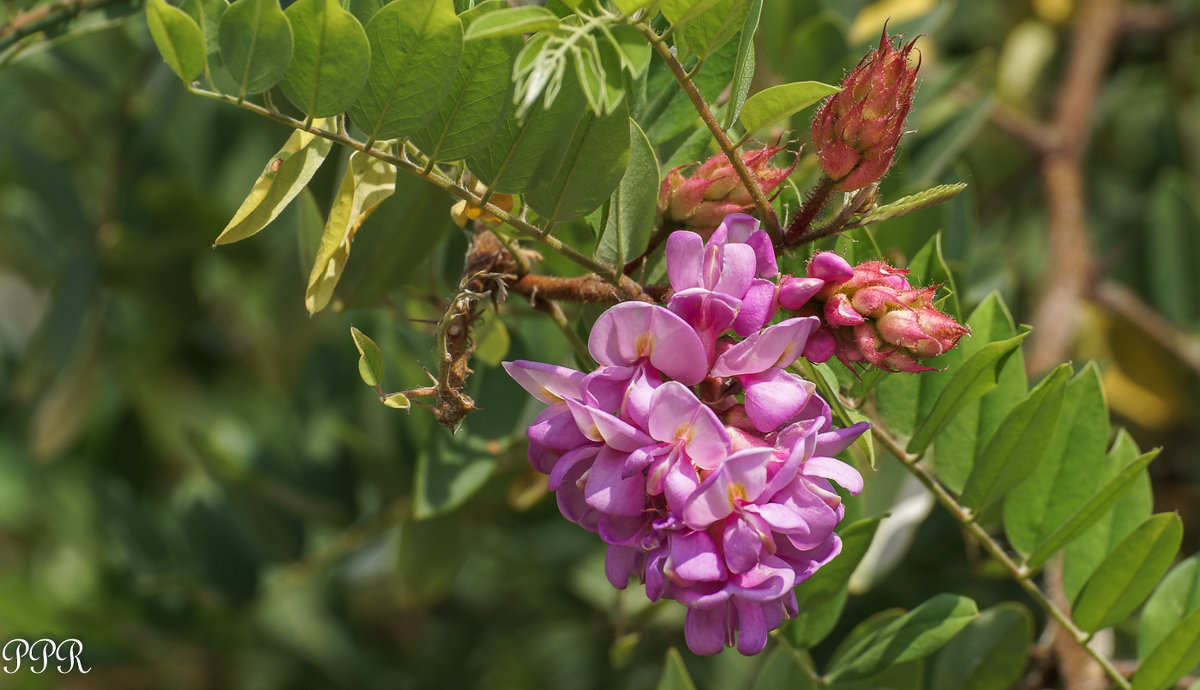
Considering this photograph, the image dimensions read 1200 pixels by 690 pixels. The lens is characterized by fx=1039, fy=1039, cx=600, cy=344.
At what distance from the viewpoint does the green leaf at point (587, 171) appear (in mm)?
877

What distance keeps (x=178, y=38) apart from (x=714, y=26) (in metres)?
0.44

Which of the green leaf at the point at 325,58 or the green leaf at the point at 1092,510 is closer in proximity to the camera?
the green leaf at the point at 325,58

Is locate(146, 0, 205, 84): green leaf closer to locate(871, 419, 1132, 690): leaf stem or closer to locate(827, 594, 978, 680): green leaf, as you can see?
locate(871, 419, 1132, 690): leaf stem

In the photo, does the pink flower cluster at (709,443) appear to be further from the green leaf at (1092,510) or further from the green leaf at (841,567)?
the green leaf at (1092,510)

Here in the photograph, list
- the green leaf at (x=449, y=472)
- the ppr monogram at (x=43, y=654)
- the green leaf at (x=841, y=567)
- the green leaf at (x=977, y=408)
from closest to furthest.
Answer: the green leaf at (x=841, y=567), the green leaf at (x=977, y=408), the green leaf at (x=449, y=472), the ppr monogram at (x=43, y=654)

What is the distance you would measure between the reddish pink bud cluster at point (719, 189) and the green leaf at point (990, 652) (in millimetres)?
583

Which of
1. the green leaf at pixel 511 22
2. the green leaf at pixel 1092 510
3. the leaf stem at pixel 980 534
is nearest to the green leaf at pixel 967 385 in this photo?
the leaf stem at pixel 980 534

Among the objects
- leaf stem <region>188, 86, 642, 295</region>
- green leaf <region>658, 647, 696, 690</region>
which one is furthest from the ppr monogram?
leaf stem <region>188, 86, 642, 295</region>

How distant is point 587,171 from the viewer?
90cm

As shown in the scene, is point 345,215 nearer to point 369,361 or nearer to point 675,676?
point 369,361

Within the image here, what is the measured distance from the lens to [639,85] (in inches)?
40.0

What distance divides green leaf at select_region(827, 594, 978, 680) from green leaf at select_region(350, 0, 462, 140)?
67cm

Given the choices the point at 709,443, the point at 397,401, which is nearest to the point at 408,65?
the point at 397,401

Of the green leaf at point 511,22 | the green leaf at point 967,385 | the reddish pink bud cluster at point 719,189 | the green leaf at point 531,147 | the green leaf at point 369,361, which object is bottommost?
the green leaf at point 967,385
